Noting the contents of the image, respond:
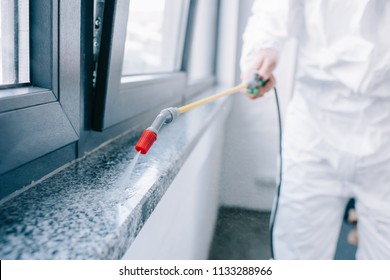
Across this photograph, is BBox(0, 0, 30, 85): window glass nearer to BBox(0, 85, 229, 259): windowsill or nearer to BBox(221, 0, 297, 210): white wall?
BBox(0, 85, 229, 259): windowsill

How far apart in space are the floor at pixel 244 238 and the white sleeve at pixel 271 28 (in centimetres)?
87

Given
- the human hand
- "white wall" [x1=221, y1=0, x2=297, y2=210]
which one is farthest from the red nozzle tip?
"white wall" [x1=221, y1=0, x2=297, y2=210]

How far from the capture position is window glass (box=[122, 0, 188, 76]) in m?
0.93

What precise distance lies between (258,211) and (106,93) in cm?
152

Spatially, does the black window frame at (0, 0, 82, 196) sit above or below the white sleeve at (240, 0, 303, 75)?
below

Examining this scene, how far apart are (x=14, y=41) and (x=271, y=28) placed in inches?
27.9

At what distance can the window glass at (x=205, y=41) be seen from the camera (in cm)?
202

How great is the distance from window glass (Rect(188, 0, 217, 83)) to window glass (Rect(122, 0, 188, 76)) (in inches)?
19.1

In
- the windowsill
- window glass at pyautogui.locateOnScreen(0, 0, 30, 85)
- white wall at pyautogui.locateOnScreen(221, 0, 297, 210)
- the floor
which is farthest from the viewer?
white wall at pyautogui.locateOnScreen(221, 0, 297, 210)

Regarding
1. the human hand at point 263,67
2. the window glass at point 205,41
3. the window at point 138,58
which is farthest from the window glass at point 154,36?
the window glass at point 205,41

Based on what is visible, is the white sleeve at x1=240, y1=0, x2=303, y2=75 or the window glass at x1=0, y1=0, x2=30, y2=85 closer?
the window glass at x1=0, y1=0, x2=30, y2=85

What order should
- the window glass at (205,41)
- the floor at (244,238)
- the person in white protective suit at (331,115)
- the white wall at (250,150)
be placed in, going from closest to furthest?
the person in white protective suit at (331,115), the floor at (244,238), the window glass at (205,41), the white wall at (250,150)

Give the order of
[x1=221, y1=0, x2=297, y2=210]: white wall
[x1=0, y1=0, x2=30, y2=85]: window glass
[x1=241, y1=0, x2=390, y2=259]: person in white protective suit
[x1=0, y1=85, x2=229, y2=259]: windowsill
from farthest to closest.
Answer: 1. [x1=221, y1=0, x2=297, y2=210]: white wall
2. [x1=241, y1=0, x2=390, y2=259]: person in white protective suit
3. [x1=0, y1=0, x2=30, y2=85]: window glass
4. [x1=0, y1=85, x2=229, y2=259]: windowsill

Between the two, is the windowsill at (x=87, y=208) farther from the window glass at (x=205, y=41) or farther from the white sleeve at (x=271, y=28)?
the window glass at (x=205, y=41)
